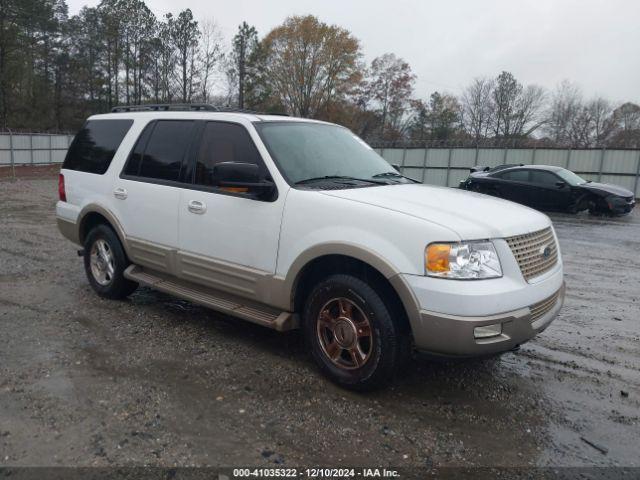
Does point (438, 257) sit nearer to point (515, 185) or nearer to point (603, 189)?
point (515, 185)

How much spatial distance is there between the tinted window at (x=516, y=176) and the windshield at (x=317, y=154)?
1257 cm

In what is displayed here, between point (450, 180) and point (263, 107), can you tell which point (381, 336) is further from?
point (263, 107)

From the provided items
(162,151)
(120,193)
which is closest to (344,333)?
(162,151)

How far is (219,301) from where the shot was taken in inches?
174

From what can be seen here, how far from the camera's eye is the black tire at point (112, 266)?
17.8 ft

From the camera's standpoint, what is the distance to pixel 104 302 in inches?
223

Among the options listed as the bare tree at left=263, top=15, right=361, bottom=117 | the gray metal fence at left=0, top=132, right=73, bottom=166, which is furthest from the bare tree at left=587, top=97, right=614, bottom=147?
the gray metal fence at left=0, top=132, right=73, bottom=166

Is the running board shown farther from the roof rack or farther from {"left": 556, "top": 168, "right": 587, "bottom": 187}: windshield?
{"left": 556, "top": 168, "right": 587, "bottom": 187}: windshield

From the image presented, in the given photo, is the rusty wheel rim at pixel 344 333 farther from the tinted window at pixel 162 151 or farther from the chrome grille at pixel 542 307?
the tinted window at pixel 162 151

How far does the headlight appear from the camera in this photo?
10.6 feet

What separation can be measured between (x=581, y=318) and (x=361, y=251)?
3444mm

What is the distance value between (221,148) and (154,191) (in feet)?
2.80

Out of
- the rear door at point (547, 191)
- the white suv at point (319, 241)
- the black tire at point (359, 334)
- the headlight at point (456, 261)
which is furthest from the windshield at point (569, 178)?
the black tire at point (359, 334)

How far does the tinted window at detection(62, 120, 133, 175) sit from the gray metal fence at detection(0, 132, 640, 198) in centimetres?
2065
